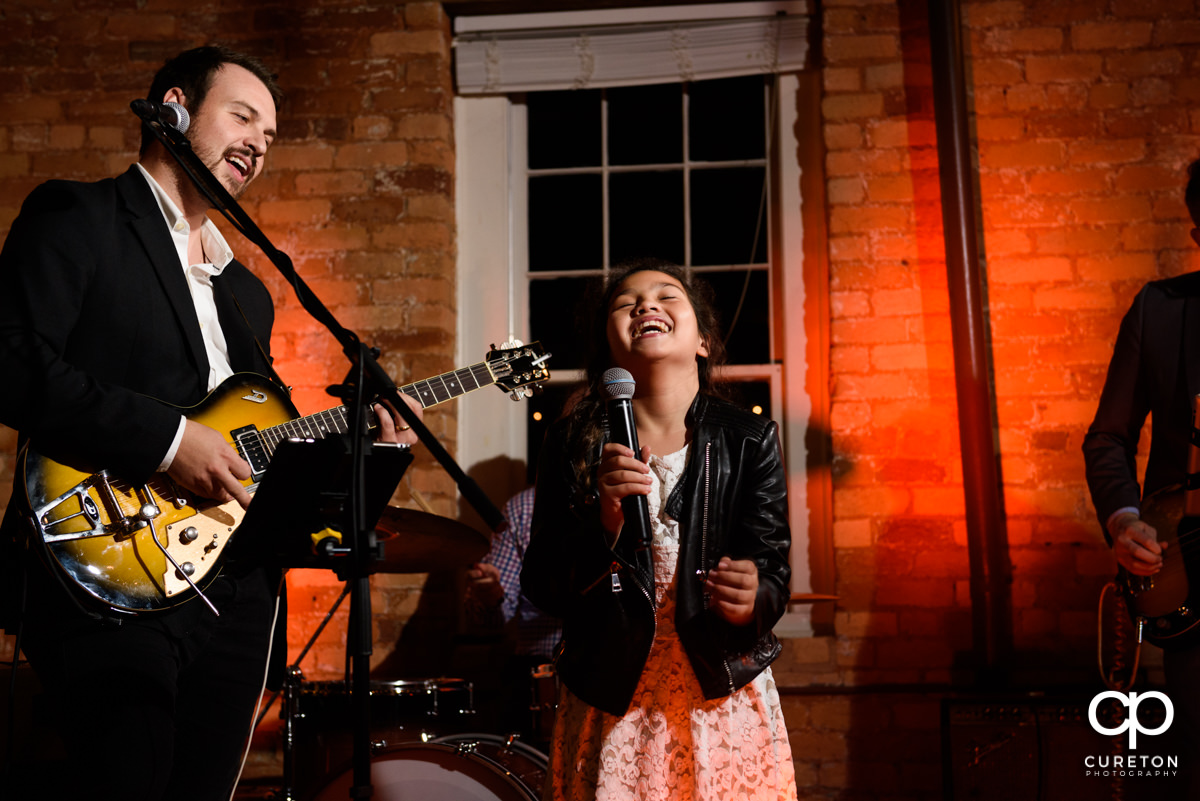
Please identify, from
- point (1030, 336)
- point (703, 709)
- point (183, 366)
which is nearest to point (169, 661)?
point (183, 366)

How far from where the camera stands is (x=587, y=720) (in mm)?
1951

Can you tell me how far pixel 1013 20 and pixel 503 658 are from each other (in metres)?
3.21

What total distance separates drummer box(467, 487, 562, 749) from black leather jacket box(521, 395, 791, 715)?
1111 millimetres

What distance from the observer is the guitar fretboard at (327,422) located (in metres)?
2.12

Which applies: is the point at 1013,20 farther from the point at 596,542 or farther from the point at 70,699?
the point at 70,699

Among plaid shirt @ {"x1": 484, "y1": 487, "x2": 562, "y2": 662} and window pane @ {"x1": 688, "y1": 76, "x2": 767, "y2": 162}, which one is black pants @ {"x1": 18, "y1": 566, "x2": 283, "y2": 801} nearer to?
plaid shirt @ {"x1": 484, "y1": 487, "x2": 562, "y2": 662}

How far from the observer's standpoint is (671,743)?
1.90 meters

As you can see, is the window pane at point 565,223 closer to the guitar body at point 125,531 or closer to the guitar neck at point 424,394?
the guitar neck at point 424,394

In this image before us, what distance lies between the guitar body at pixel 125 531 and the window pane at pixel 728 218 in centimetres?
266

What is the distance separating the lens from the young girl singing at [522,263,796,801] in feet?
6.13

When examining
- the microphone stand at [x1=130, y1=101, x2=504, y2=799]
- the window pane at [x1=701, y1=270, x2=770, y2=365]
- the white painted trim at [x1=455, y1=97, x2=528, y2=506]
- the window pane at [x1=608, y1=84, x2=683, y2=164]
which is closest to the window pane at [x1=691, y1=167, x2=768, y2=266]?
the window pane at [x1=701, y1=270, x2=770, y2=365]

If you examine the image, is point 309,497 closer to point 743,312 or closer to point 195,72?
point 195,72

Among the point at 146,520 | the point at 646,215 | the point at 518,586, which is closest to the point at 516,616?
the point at 518,586

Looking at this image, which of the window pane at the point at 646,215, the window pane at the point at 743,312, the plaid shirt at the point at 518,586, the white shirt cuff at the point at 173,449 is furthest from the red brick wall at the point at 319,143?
the white shirt cuff at the point at 173,449
